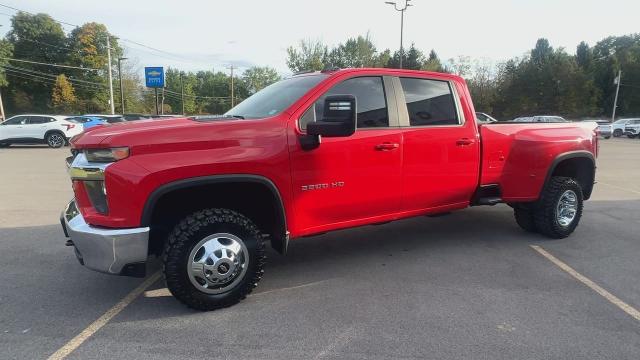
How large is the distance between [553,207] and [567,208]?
0.40 metres

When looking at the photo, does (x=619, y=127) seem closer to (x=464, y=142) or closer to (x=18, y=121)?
(x=464, y=142)

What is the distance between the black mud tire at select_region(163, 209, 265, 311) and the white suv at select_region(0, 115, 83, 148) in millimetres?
20297

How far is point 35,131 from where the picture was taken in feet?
67.9

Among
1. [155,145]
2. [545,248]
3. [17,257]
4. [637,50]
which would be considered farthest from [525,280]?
[637,50]

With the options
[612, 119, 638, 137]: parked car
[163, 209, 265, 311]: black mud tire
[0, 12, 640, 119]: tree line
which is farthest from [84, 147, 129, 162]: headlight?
[0, 12, 640, 119]: tree line

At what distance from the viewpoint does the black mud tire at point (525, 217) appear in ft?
18.2

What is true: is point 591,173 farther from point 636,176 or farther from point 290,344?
point 636,176

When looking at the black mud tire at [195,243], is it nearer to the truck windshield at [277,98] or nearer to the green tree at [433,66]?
the truck windshield at [277,98]

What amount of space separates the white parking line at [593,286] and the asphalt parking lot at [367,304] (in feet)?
0.16

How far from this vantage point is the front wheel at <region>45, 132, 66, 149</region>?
20875 mm

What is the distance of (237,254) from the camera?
3.49 m

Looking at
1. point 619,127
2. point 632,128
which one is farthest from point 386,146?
point 619,127

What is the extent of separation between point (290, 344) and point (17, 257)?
3617mm

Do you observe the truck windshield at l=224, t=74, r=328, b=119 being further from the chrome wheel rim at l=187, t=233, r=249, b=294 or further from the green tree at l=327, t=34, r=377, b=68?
the green tree at l=327, t=34, r=377, b=68
